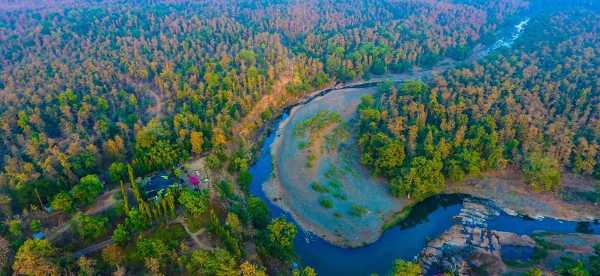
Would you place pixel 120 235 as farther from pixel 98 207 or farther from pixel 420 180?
pixel 420 180

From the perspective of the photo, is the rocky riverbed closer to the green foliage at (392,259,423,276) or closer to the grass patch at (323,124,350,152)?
the green foliage at (392,259,423,276)

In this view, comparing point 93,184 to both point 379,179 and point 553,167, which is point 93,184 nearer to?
point 379,179

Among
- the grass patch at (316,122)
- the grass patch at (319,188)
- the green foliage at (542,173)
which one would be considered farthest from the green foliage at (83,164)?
the green foliage at (542,173)

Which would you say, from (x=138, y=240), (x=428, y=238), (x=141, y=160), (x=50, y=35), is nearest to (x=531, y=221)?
(x=428, y=238)

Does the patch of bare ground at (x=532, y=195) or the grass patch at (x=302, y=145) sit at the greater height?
the grass patch at (x=302, y=145)

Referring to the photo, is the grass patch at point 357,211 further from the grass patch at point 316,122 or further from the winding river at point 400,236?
the grass patch at point 316,122

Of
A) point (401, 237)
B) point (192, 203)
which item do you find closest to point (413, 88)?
point (401, 237)
